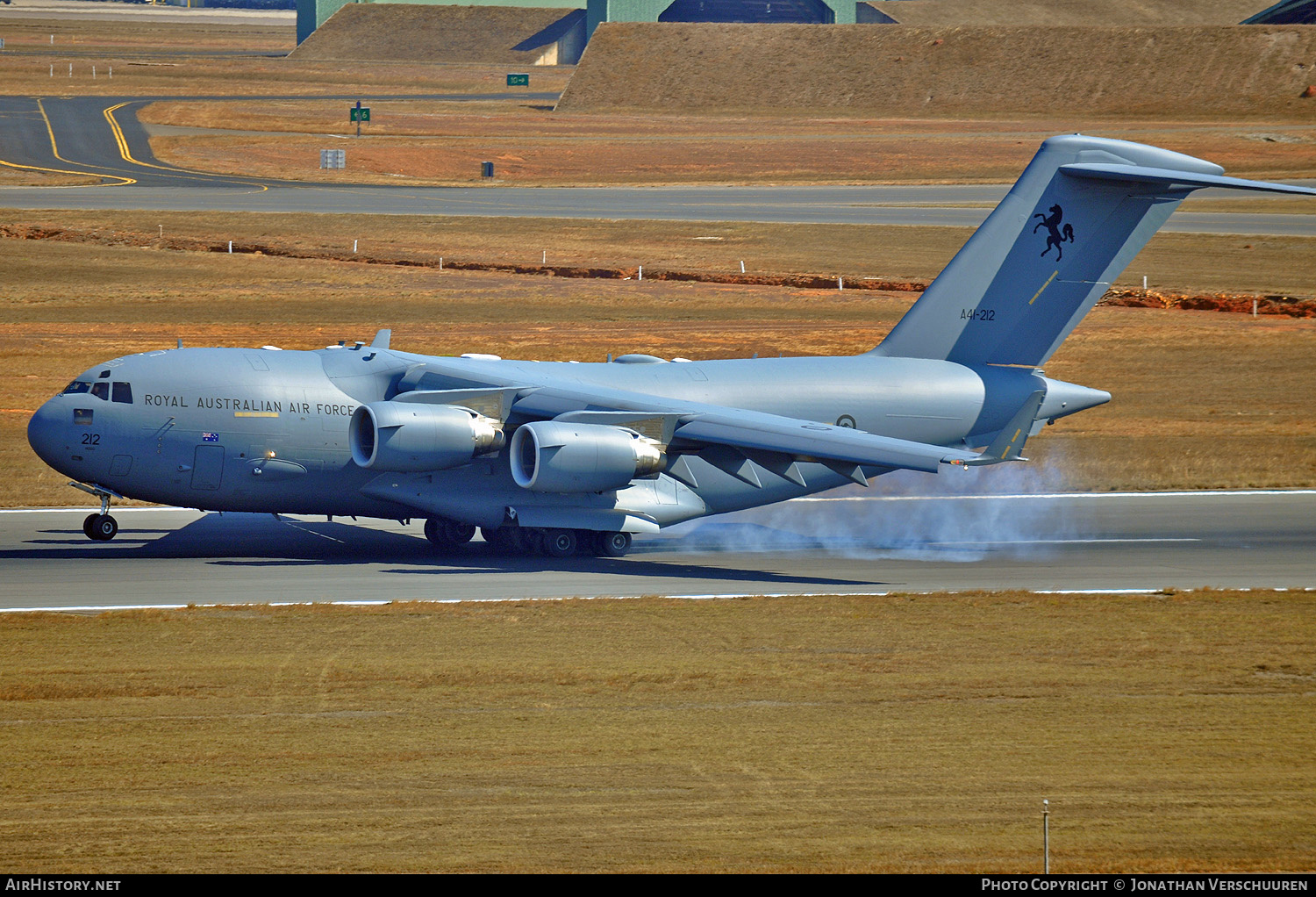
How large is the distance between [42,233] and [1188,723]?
2181 inches

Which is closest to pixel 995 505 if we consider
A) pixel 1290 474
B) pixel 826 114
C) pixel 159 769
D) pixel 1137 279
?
pixel 1290 474

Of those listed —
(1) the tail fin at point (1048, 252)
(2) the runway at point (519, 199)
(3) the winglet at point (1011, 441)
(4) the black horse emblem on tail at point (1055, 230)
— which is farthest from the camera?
(2) the runway at point (519, 199)

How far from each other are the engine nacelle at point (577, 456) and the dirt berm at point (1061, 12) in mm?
143658

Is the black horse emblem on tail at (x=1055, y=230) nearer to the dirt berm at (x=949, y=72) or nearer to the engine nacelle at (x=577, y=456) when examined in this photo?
the engine nacelle at (x=577, y=456)

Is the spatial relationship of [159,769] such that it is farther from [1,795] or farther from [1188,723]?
[1188,723]

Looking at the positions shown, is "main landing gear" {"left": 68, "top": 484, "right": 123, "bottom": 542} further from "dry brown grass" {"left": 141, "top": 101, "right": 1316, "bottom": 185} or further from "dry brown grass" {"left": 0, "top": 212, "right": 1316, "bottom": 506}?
"dry brown grass" {"left": 141, "top": 101, "right": 1316, "bottom": 185}

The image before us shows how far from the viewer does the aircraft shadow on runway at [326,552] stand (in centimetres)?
2402

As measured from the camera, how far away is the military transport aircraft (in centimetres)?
2319

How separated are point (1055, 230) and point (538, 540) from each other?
10669mm

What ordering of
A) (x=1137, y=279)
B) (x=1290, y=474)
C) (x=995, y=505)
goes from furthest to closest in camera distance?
(x=1137, y=279) < (x=1290, y=474) < (x=995, y=505)

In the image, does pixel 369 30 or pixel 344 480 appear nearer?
pixel 344 480

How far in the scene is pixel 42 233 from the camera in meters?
59.9

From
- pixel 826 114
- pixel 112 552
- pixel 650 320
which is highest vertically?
pixel 826 114

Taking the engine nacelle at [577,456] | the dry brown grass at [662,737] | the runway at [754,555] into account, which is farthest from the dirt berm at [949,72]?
the dry brown grass at [662,737]
